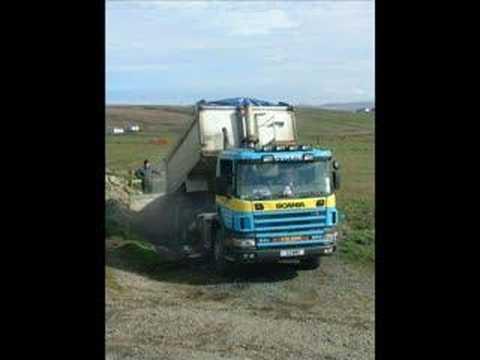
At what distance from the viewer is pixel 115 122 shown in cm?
6075

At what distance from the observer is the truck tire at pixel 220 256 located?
12.7 metres

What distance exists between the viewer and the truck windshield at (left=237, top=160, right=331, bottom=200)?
464 inches

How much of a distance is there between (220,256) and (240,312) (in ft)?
7.75

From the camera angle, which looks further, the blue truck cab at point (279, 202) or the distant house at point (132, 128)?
the distant house at point (132, 128)

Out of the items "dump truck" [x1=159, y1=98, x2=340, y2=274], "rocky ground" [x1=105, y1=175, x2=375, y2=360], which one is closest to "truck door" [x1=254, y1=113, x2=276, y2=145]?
"dump truck" [x1=159, y1=98, x2=340, y2=274]

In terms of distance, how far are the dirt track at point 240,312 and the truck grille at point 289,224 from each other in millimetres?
884

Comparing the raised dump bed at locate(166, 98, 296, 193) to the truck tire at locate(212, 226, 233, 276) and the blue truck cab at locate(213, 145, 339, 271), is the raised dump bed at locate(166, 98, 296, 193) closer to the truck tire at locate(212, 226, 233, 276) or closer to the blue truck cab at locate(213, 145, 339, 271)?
the blue truck cab at locate(213, 145, 339, 271)

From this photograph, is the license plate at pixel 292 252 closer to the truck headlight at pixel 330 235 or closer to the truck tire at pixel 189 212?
the truck headlight at pixel 330 235

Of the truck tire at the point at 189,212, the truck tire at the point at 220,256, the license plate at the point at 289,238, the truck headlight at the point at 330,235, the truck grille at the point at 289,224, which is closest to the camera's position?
the truck grille at the point at 289,224

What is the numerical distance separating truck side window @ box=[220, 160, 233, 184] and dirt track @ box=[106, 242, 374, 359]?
184 centimetres

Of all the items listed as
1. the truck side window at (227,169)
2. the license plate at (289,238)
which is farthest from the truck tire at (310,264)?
the truck side window at (227,169)
